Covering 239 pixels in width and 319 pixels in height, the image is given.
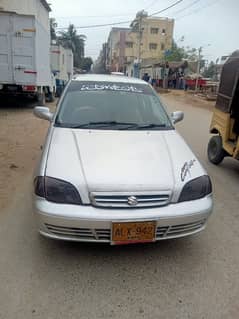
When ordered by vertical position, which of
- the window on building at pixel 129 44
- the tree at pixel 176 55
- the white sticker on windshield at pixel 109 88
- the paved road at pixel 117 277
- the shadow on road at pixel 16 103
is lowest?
the shadow on road at pixel 16 103

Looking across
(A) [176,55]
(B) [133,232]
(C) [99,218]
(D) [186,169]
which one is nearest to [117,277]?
(B) [133,232]

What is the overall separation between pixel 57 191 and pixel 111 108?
1655 millimetres

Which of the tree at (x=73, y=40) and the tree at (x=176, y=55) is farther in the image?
the tree at (x=73, y=40)

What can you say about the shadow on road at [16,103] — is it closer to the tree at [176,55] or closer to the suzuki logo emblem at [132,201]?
the suzuki logo emblem at [132,201]

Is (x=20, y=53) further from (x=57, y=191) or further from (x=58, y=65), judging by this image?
(x=57, y=191)

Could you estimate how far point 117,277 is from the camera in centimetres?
253

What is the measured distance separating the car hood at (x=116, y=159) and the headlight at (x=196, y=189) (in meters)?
0.10

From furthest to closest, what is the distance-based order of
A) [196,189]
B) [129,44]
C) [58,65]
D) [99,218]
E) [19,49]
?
[129,44] → [58,65] → [19,49] → [196,189] → [99,218]

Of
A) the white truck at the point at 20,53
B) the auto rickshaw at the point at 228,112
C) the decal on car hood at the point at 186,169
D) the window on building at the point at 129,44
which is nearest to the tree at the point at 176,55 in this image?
the window on building at the point at 129,44

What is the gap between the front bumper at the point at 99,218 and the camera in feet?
7.76

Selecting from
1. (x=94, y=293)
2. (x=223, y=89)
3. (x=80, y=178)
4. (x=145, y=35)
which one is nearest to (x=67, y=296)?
(x=94, y=293)

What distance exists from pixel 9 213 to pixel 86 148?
1.39 metres

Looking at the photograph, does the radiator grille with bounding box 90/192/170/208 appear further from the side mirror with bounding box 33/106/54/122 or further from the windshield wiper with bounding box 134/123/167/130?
the side mirror with bounding box 33/106/54/122

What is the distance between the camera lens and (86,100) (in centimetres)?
386
